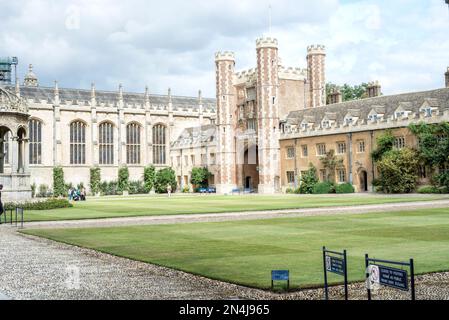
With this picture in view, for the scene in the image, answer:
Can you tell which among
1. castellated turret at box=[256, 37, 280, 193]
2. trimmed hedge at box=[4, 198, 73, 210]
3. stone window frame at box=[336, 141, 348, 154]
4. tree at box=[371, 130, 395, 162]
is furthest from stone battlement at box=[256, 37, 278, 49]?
trimmed hedge at box=[4, 198, 73, 210]

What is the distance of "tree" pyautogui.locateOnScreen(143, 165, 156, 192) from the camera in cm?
6575

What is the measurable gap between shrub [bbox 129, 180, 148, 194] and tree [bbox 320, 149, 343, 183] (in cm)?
2358

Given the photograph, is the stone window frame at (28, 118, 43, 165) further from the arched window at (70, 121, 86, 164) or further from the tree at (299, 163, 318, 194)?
the tree at (299, 163, 318, 194)

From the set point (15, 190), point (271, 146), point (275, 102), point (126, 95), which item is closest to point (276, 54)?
point (275, 102)

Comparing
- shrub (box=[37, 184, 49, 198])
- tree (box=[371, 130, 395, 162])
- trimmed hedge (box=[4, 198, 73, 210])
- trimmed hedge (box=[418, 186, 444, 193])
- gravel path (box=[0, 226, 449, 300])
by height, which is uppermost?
tree (box=[371, 130, 395, 162])

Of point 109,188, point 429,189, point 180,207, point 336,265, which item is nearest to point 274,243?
point 336,265

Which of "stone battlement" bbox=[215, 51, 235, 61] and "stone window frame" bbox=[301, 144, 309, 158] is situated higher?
"stone battlement" bbox=[215, 51, 235, 61]

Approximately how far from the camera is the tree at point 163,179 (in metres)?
65.6

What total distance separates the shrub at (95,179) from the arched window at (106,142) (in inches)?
89.3

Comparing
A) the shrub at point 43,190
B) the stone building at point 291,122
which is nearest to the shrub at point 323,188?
the stone building at point 291,122

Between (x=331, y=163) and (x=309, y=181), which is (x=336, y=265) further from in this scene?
(x=309, y=181)

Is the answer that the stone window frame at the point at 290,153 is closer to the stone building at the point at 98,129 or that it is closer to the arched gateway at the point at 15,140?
the stone building at the point at 98,129

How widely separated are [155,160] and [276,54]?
21.8 metres

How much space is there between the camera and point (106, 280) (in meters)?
9.84
